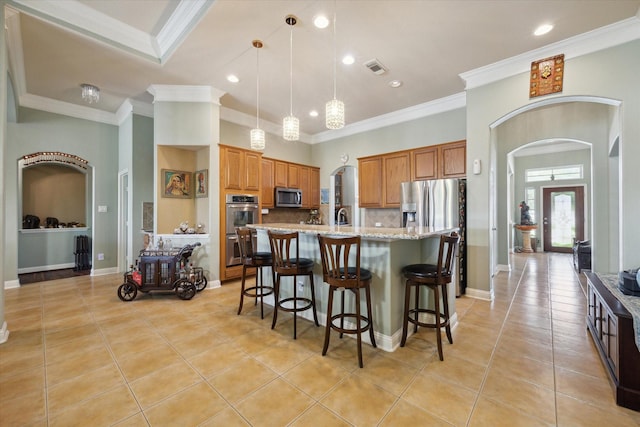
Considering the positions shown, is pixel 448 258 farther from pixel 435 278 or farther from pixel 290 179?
pixel 290 179

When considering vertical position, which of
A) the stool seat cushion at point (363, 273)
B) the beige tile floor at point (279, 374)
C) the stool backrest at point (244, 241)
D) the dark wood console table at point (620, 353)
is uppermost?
the stool backrest at point (244, 241)

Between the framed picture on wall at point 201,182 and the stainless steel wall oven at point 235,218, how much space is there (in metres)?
0.40

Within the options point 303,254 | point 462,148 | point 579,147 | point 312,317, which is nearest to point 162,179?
point 303,254

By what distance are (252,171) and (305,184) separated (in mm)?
1734

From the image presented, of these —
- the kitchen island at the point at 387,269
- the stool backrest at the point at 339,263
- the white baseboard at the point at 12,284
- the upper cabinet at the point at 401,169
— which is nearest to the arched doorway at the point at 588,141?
the upper cabinet at the point at 401,169

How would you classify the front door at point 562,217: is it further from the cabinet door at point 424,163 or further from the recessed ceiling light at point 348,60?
the recessed ceiling light at point 348,60

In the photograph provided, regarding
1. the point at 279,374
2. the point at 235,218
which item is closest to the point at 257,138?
the point at 235,218

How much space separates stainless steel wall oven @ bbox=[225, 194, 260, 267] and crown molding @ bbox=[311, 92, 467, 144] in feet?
8.89

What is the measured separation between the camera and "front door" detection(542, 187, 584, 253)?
25.9ft

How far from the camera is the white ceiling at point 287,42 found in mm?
2666

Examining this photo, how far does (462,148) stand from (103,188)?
6.73m

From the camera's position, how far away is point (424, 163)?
15.5 ft

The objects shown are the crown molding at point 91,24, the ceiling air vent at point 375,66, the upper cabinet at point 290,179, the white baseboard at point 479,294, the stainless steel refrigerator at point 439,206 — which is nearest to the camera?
the crown molding at point 91,24

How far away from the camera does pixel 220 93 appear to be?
14.6ft
